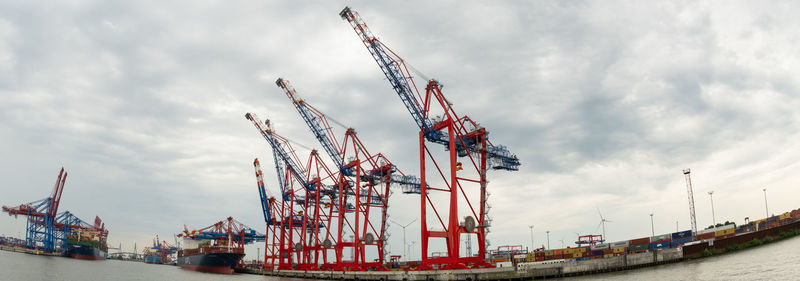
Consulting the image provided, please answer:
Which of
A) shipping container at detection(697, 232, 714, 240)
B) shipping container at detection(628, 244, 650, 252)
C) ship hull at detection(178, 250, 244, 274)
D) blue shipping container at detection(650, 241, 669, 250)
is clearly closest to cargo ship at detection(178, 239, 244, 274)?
ship hull at detection(178, 250, 244, 274)

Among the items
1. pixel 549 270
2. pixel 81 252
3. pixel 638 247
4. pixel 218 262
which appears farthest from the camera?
pixel 81 252

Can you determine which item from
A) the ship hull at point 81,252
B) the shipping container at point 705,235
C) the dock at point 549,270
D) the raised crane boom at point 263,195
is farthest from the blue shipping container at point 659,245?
Answer: the ship hull at point 81,252

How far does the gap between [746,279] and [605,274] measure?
51.0 feet

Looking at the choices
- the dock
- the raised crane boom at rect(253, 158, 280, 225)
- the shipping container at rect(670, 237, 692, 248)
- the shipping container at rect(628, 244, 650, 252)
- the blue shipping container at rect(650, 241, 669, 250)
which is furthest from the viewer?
the raised crane boom at rect(253, 158, 280, 225)

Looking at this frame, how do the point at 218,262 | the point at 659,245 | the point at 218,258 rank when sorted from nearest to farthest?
the point at 659,245 → the point at 218,258 → the point at 218,262

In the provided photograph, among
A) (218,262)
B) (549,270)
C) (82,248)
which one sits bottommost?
(218,262)

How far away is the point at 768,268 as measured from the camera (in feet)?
125

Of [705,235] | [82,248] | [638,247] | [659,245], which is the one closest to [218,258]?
[82,248]

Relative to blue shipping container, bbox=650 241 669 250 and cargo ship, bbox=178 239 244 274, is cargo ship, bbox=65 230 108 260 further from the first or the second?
blue shipping container, bbox=650 241 669 250

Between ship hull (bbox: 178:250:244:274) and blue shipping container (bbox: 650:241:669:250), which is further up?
blue shipping container (bbox: 650:241:669:250)

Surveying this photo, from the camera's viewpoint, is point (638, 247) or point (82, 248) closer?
point (638, 247)

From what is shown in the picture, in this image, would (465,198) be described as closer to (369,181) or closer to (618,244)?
(369,181)

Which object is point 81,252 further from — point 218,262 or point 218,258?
point 218,258

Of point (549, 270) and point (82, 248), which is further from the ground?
point (549, 270)
